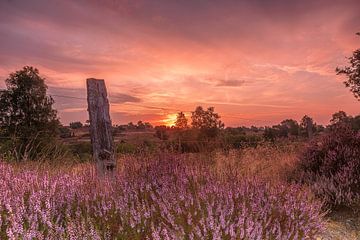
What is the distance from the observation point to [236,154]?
10789mm

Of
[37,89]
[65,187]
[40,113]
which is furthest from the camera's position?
[37,89]

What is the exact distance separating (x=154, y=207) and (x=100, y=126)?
87.9 inches

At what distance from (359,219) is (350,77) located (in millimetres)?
11986

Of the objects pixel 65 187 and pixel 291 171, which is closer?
pixel 65 187

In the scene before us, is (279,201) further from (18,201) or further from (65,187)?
(18,201)

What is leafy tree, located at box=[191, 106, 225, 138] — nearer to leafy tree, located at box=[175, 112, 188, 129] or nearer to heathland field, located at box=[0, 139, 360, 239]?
leafy tree, located at box=[175, 112, 188, 129]

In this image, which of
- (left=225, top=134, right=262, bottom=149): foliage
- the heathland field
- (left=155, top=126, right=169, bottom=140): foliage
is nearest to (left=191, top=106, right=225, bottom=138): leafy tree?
(left=225, top=134, right=262, bottom=149): foliage

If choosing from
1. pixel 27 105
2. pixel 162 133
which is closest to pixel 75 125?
pixel 27 105

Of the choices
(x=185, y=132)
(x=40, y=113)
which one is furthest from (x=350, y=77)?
(x=40, y=113)

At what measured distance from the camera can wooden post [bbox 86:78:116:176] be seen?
19.8 feet

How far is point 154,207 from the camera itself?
168 inches

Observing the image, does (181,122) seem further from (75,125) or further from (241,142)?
(75,125)

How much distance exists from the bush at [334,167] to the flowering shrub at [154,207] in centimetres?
181

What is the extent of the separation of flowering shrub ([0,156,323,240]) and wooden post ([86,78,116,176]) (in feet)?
1.96
